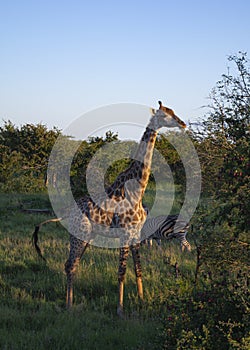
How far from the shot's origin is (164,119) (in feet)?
23.8

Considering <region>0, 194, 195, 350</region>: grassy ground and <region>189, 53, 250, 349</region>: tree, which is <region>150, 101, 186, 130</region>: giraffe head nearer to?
<region>189, 53, 250, 349</region>: tree

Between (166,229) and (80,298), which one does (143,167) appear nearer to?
(80,298)

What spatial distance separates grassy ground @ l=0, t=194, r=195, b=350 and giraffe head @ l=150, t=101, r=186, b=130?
2.15 metres

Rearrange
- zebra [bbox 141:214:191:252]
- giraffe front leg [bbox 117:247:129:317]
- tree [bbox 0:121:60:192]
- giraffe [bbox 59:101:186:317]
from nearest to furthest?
giraffe front leg [bbox 117:247:129:317]
giraffe [bbox 59:101:186:317]
zebra [bbox 141:214:191:252]
tree [bbox 0:121:60:192]

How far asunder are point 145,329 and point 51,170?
15.0 metres

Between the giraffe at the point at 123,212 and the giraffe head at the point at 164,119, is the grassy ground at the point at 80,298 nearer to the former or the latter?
the giraffe at the point at 123,212

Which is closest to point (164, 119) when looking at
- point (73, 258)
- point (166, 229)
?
point (73, 258)

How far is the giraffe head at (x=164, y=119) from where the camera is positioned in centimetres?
721

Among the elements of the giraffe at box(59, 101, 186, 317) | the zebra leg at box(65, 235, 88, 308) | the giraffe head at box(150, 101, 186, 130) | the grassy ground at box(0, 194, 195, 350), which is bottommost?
the grassy ground at box(0, 194, 195, 350)

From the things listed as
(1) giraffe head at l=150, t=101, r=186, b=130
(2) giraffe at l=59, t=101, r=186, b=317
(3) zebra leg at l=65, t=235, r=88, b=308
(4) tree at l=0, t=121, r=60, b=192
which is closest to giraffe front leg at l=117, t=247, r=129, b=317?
(2) giraffe at l=59, t=101, r=186, b=317

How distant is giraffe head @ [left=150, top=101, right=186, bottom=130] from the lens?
7.21 meters

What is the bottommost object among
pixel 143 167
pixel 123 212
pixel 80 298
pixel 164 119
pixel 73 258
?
pixel 80 298

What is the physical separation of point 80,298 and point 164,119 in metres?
3.20

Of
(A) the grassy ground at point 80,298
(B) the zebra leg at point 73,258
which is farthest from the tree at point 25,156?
(B) the zebra leg at point 73,258
